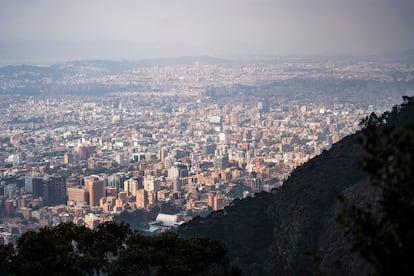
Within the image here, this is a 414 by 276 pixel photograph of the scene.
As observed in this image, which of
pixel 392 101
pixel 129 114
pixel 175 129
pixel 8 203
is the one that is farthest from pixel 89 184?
pixel 129 114

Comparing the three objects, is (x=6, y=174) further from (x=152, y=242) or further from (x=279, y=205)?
(x=152, y=242)

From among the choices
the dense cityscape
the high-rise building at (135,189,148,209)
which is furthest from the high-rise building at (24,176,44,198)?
the high-rise building at (135,189,148,209)

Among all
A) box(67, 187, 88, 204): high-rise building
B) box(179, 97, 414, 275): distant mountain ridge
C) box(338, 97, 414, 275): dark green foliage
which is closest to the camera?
box(338, 97, 414, 275): dark green foliage

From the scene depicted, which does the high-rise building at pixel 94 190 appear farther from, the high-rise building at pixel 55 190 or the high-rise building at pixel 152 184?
the high-rise building at pixel 152 184

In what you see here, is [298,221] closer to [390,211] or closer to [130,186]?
[390,211]

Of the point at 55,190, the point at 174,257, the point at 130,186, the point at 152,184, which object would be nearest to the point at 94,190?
the point at 130,186

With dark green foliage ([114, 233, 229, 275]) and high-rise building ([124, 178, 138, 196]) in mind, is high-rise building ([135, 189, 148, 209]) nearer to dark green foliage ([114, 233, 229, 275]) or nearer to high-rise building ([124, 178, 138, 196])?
high-rise building ([124, 178, 138, 196])

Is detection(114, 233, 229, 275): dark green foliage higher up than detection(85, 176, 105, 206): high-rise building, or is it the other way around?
detection(114, 233, 229, 275): dark green foliage
